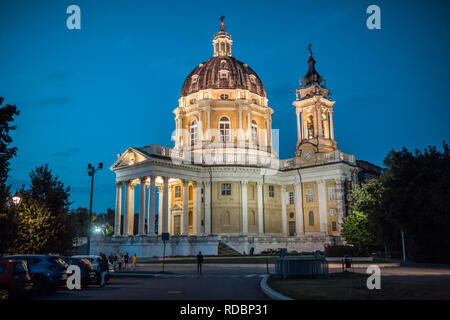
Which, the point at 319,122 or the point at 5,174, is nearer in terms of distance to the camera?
the point at 5,174

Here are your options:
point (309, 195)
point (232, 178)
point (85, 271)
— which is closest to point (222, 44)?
point (232, 178)

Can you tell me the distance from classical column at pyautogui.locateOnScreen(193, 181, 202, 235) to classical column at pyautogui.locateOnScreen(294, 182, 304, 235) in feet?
44.9

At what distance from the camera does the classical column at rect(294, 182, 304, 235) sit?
57.3 metres

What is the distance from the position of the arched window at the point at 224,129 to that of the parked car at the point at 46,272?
1823 inches

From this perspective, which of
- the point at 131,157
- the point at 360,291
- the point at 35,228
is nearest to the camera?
the point at 360,291

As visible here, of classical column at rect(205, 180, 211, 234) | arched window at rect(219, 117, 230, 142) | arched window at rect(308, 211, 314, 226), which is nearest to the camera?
classical column at rect(205, 180, 211, 234)

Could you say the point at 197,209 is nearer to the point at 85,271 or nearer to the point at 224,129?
the point at 224,129

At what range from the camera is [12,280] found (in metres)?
13.5

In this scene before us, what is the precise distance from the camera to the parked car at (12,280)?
13.5m

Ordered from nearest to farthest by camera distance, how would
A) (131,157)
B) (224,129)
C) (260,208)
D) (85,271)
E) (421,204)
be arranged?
1. (85,271)
2. (421,204)
3. (131,157)
4. (260,208)
5. (224,129)

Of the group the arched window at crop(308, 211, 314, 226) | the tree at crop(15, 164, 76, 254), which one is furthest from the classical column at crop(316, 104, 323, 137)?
the tree at crop(15, 164, 76, 254)

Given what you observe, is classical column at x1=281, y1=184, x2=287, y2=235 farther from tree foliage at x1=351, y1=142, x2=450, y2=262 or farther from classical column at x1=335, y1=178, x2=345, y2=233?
tree foliage at x1=351, y1=142, x2=450, y2=262

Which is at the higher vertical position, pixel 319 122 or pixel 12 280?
pixel 319 122

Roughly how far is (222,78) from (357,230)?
3180 cm
